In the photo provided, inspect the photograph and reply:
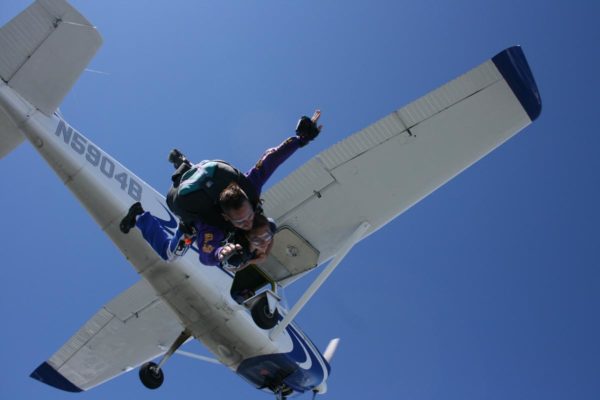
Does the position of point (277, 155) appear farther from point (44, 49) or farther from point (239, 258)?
point (44, 49)

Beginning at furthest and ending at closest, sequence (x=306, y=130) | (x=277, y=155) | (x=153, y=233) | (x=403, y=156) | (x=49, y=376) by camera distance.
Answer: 1. (x=49, y=376)
2. (x=403, y=156)
3. (x=153, y=233)
4. (x=277, y=155)
5. (x=306, y=130)

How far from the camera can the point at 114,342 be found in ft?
34.5

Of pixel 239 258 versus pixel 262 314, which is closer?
pixel 239 258

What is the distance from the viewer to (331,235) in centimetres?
866

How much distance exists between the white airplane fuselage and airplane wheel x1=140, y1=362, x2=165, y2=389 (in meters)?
0.91

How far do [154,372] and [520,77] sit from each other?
6.33 m

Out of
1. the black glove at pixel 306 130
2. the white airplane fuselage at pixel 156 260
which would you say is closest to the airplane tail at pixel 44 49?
the white airplane fuselage at pixel 156 260

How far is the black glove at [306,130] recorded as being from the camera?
5.24m

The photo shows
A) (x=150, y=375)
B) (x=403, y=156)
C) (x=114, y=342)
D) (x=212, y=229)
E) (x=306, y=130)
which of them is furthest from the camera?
(x=114, y=342)

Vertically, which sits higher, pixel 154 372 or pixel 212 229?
pixel 212 229

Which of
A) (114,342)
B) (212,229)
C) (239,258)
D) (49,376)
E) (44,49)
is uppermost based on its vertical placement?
(44,49)

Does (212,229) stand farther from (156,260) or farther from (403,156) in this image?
(403,156)

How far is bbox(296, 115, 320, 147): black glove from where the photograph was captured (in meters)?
5.24

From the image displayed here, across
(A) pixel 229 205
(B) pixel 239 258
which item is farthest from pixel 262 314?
(A) pixel 229 205
